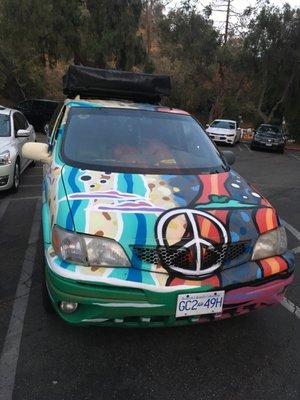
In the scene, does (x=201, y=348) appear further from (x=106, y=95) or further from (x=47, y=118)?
(x=47, y=118)

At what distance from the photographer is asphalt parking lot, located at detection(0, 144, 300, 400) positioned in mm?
2879

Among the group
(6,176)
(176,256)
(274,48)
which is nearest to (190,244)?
(176,256)

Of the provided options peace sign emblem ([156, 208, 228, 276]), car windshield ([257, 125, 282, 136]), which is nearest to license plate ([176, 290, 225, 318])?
peace sign emblem ([156, 208, 228, 276])

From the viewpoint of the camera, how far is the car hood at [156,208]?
9.93ft

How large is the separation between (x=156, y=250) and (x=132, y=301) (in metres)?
0.37

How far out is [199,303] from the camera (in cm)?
297

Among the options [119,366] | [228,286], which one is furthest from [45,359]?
[228,286]

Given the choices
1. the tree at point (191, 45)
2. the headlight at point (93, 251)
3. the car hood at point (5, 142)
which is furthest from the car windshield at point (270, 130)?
the headlight at point (93, 251)

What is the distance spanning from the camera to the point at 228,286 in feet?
9.87

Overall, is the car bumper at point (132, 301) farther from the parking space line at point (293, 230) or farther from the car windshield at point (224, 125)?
the car windshield at point (224, 125)

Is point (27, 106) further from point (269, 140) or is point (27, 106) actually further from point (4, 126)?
point (4, 126)

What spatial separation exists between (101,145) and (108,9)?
68.1 feet

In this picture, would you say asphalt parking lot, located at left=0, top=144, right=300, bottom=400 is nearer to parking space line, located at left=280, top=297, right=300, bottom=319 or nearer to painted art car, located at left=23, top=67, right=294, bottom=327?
parking space line, located at left=280, top=297, right=300, bottom=319

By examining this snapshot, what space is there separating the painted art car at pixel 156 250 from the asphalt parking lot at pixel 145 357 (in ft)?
1.08
